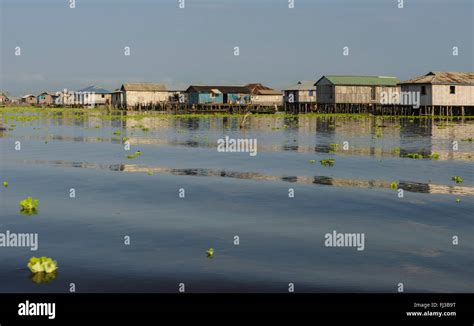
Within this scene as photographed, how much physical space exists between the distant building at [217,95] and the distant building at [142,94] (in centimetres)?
1185

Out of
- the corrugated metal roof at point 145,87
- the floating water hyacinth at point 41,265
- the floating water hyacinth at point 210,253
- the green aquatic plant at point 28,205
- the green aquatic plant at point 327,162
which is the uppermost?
the corrugated metal roof at point 145,87

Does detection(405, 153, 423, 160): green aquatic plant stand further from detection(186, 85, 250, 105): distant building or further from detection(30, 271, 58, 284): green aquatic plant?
detection(186, 85, 250, 105): distant building

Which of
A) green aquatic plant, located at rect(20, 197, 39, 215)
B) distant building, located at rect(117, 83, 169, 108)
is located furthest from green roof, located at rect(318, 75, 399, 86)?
green aquatic plant, located at rect(20, 197, 39, 215)

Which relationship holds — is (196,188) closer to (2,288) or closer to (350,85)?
(2,288)

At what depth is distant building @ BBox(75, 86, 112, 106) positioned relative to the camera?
540 feet

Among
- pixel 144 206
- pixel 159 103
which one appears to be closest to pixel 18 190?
pixel 144 206

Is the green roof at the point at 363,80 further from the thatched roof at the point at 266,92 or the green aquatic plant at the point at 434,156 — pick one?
the green aquatic plant at the point at 434,156

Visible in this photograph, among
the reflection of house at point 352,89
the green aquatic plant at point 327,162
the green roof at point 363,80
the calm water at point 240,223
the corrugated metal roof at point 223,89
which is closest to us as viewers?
the calm water at point 240,223

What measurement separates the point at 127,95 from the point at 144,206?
130 m

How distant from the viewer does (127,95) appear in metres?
144

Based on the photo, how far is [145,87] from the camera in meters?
146

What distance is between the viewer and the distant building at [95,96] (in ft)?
540

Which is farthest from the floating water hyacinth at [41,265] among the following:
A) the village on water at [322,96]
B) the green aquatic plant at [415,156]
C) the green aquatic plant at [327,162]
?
the village on water at [322,96]

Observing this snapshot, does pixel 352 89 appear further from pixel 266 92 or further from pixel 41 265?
pixel 41 265
